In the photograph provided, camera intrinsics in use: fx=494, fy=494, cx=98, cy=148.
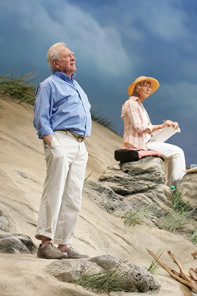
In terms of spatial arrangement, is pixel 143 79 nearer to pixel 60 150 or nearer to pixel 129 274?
pixel 60 150

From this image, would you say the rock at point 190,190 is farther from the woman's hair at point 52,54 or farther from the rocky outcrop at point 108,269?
the woman's hair at point 52,54

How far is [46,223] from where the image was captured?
4.04m

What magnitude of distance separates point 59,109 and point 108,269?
1410 millimetres

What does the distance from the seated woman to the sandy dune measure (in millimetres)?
1372

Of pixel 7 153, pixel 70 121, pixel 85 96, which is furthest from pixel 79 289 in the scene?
pixel 7 153

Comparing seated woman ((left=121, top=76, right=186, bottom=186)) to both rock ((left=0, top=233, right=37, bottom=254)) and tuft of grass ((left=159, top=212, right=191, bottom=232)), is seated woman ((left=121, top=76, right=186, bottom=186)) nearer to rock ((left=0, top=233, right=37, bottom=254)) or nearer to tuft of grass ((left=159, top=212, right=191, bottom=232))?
tuft of grass ((left=159, top=212, right=191, bottom=232))

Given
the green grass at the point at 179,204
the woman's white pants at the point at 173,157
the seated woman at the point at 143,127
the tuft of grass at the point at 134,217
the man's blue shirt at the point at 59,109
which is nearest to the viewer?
the man's blue shirt at the point at 59,109

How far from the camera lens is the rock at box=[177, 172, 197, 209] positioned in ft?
25.2

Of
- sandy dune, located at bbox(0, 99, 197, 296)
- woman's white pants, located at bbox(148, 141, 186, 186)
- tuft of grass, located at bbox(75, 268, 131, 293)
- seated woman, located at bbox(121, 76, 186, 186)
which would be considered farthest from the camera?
woman's white pants, located at bbox(148, 141, 186, 186)

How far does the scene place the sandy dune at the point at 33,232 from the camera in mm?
3266

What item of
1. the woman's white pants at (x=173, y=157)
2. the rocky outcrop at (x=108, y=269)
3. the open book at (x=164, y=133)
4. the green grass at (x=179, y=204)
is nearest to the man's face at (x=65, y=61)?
the rocky outcrop at (x=108, y=269)

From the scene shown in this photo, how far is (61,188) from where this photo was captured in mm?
4078

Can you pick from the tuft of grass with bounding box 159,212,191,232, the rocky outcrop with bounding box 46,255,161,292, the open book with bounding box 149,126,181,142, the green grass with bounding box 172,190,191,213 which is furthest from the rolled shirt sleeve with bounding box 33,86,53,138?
the green grass with bounding box 172,190,191,213

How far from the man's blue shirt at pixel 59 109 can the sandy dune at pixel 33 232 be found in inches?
43.9
